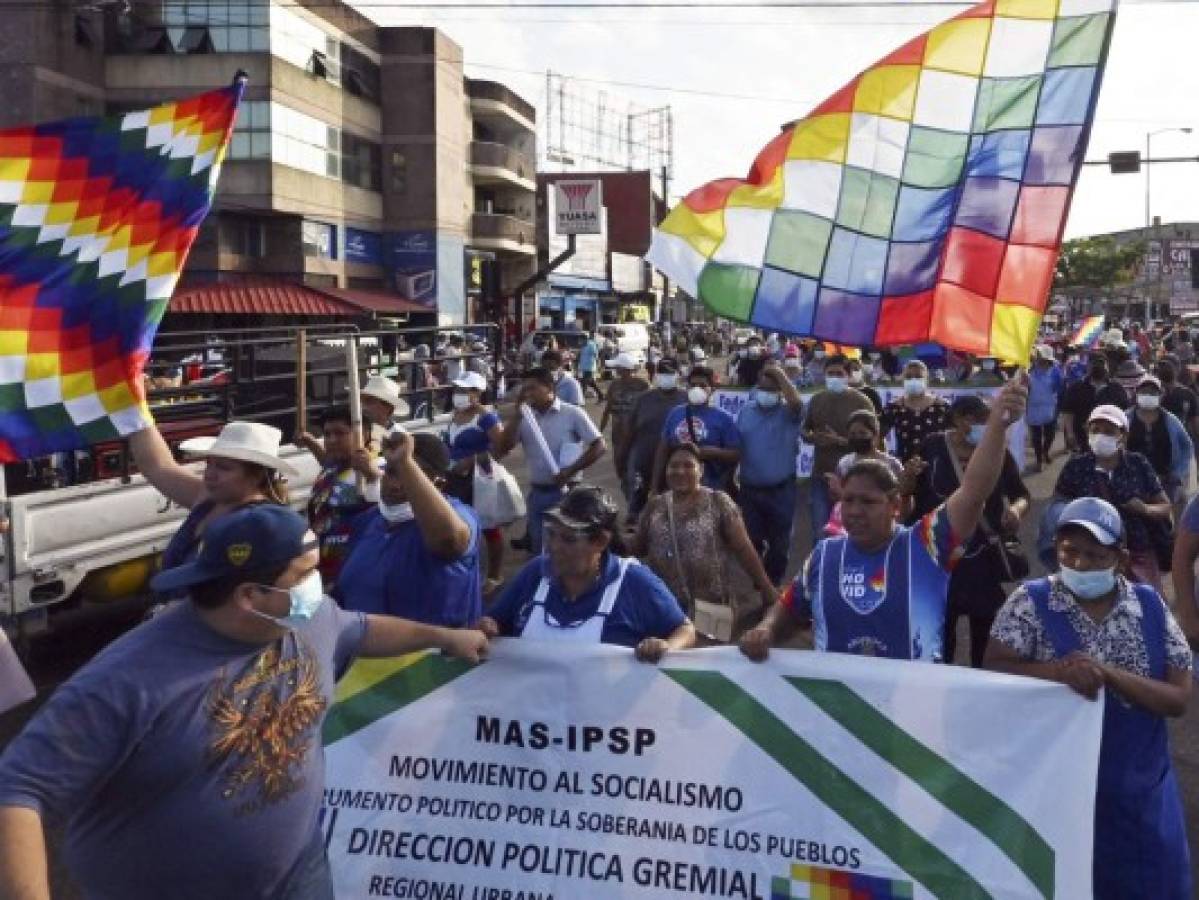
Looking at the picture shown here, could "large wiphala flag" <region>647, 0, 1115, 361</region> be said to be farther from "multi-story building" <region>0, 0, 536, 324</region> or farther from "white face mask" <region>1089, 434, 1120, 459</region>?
"multi-story building" <region>0, 0, 536, 324</region>

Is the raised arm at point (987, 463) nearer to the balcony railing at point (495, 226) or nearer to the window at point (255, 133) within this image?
the window at point (255, 133)

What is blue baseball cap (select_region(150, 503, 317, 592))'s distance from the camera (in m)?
2.61

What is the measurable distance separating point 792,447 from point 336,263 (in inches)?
1338

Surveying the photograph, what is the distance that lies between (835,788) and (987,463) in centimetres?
109

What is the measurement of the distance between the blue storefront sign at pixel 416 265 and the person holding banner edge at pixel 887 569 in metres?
40.1

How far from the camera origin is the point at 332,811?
157 inches

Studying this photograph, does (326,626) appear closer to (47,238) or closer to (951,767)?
(951,767)

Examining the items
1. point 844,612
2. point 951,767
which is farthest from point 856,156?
point 951,767

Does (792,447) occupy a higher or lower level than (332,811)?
higher

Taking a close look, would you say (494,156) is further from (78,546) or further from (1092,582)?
(1092,582)

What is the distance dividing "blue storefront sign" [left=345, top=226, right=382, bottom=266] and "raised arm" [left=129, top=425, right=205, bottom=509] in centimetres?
3728

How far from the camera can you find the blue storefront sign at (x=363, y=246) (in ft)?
136

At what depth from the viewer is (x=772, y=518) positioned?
8.51m

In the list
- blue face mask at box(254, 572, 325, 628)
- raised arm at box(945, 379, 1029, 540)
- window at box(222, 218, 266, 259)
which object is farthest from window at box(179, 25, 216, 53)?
blue face mask at box(254, 572, 325, 628)
